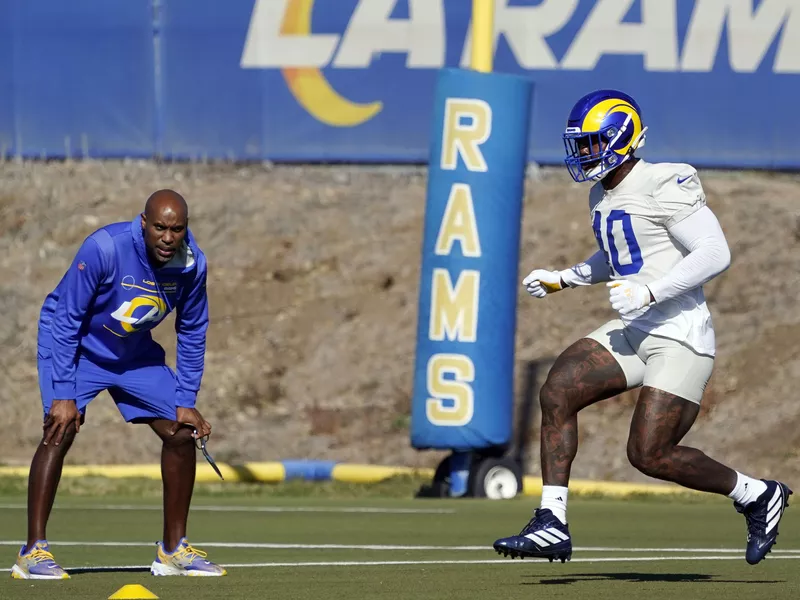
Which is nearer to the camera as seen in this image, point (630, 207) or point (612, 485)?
point (630, 207)

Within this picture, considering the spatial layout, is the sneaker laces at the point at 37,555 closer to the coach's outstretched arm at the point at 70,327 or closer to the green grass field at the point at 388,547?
the green grass field at the point at 388,547

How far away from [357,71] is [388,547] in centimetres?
1077

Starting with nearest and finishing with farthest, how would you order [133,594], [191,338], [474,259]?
[133,594]
[191,338]
[474,259]

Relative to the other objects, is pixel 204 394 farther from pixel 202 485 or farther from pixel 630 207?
pixel 630 207

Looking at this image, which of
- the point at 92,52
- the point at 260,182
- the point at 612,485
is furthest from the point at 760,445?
the point at 92,52

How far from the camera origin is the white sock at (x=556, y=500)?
23.2 ft

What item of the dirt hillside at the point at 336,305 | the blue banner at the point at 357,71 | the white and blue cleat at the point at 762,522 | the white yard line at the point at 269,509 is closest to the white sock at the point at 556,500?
the white and blue cleat at the point at 762,522

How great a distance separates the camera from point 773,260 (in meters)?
18.5

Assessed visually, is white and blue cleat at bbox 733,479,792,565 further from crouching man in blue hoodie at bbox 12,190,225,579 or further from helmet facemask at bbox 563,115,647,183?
crouching man in blue hoodie at bbox 12,190,225,579

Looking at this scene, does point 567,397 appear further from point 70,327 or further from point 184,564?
point 70,327

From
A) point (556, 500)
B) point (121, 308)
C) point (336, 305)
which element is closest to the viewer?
point (556, 500)

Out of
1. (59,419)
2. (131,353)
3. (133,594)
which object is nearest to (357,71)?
(131,353)

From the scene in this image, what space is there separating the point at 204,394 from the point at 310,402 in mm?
1117

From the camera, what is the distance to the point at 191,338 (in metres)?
7.63
